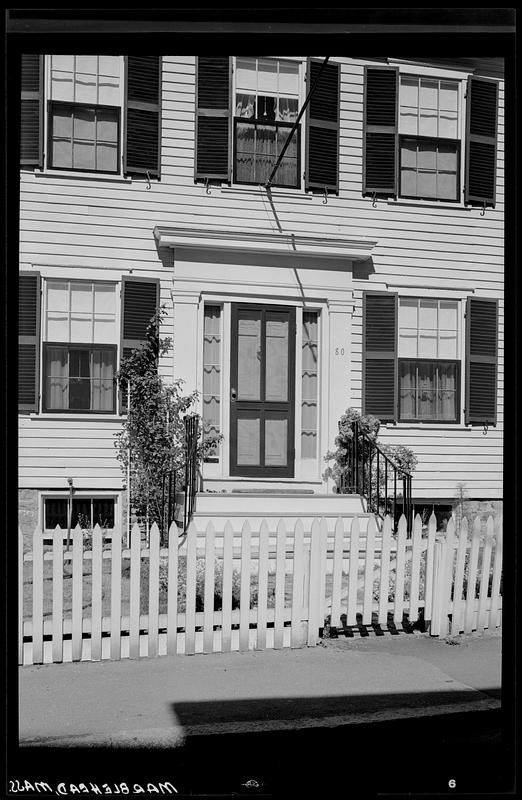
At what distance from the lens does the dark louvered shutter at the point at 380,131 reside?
11930 mm

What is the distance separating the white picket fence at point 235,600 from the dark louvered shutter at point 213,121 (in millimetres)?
5676

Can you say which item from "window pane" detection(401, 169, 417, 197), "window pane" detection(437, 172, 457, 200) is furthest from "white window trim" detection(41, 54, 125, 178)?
"window pane" detection(437, 172, 457, 200)

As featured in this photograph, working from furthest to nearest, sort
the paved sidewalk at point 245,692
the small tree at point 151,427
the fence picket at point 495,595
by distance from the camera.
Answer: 1. the small tree at point 151,427
2. the fence picket at point 495,595
3. the paved sidewalk at point 245,692

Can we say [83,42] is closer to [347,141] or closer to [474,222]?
[347,141]

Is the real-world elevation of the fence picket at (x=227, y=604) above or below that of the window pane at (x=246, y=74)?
below

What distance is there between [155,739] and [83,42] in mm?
3579

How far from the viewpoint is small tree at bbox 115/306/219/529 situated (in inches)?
400

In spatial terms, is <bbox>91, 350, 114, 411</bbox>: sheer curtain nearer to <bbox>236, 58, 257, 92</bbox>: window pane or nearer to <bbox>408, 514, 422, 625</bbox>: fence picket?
<bbox>236, 58, 257, 92</bbox>: window pane

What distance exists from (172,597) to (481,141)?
28.5 feet

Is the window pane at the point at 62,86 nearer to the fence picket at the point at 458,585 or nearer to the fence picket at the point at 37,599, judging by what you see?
the fence picket at the point at 37,599

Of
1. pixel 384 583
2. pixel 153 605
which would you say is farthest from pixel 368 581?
pixel 153 605

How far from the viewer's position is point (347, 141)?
39.1 ft

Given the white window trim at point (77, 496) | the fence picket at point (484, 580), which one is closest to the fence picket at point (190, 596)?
the fence picket at point (484, 580)

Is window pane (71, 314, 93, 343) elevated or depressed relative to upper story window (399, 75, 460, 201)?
depressed
